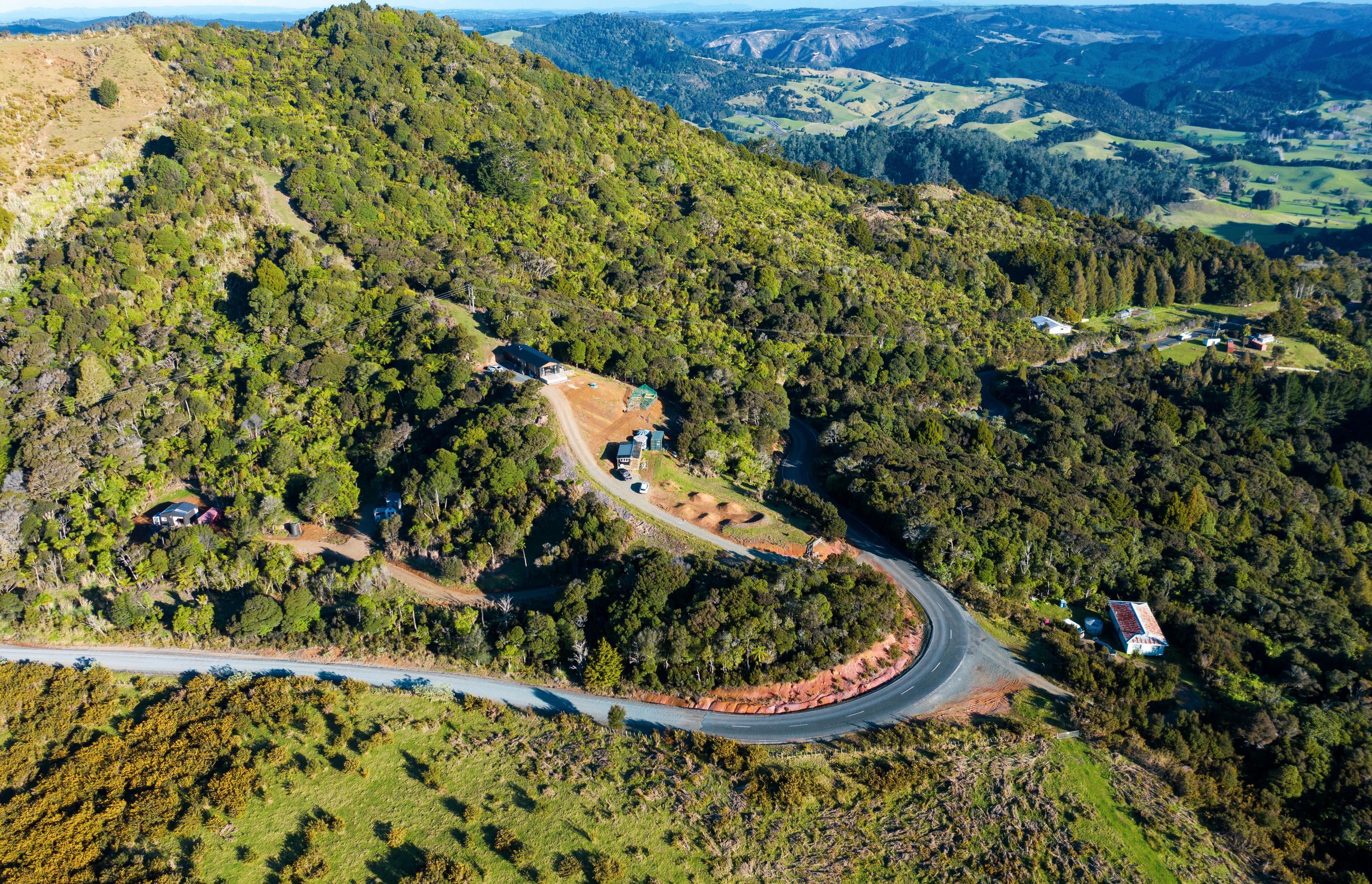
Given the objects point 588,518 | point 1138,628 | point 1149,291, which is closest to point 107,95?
point 588,518

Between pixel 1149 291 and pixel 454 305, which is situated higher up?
pixel 454 305

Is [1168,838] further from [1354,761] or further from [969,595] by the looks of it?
[969,595]

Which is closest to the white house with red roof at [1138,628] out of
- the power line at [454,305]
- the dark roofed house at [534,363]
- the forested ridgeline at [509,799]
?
the forested ridgeline at [509,799]

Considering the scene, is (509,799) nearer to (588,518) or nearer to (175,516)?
(588,518)

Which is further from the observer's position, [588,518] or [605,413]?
[605,413]

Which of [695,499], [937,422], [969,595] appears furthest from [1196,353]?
[695,499]

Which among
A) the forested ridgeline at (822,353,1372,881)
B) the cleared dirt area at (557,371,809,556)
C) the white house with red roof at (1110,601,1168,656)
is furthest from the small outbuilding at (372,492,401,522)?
the white house with red roof at (1110,601,1168,656)

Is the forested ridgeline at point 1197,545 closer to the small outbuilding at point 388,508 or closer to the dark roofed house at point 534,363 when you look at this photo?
the dark roofed house at point 534,363
